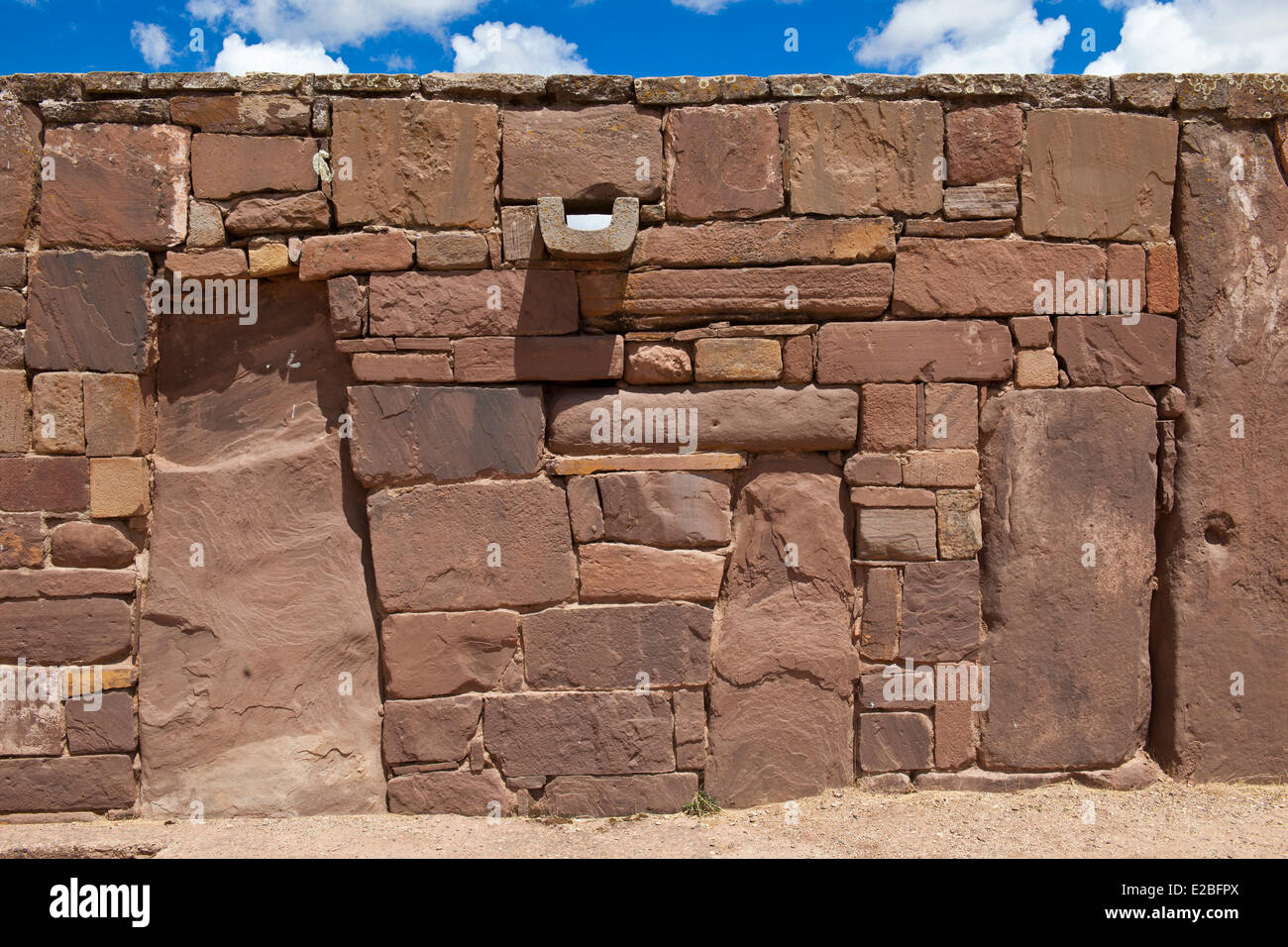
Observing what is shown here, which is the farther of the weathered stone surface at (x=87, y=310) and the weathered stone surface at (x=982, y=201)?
the weathered stone surface at (x=982, y=201)

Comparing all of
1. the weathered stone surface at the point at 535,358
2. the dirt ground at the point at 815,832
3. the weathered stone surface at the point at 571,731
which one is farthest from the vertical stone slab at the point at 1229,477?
the weathered stone surface at the point at 535,358

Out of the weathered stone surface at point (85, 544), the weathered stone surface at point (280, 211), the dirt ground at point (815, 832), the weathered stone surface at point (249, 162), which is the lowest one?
the dirt ground at point (815, 832)

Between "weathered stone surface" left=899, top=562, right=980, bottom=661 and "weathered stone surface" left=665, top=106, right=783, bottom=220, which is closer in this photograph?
"weathered stone surface" left=665, top=106, right=783, bottom=220

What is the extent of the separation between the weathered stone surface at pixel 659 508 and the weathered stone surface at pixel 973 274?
4.25 ft

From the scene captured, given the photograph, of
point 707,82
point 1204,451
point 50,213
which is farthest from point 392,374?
point 1204,451

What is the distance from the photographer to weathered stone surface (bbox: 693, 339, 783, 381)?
4.18 meters

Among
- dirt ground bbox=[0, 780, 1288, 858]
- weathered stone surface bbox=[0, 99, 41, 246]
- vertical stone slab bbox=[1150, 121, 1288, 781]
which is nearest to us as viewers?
dirt ground bbox=[0, 780, 1288, 858]

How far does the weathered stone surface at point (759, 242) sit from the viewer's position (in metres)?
4.15

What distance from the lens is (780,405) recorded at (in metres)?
4.20

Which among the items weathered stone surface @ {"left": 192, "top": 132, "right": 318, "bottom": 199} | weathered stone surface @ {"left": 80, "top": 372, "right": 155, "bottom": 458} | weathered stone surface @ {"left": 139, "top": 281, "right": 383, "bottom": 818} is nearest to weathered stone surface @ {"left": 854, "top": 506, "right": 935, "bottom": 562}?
weathered stone surface @ {"left": 139, "top": 281, "right": 383, "bottom": 818}

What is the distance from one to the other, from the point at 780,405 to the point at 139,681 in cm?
333

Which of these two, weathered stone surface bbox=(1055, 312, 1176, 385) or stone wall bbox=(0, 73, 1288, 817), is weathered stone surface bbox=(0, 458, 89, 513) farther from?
weathered stone surface bbox=(1055, 312, 1176, 385)

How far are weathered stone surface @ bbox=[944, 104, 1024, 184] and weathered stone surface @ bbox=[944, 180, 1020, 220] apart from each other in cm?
4

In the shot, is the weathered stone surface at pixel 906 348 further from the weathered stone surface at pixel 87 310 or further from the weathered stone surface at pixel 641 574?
the weathered stone surface at pixel 87 310
